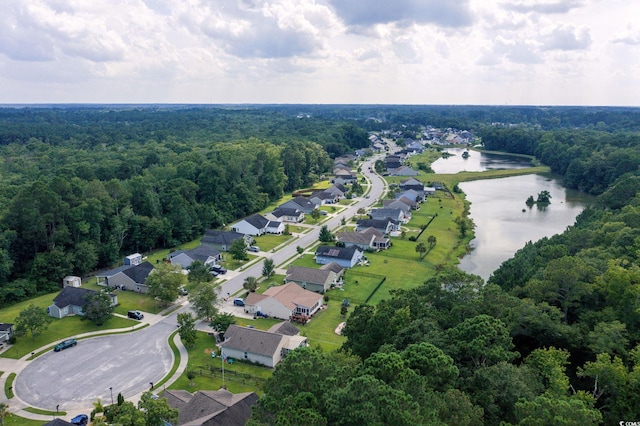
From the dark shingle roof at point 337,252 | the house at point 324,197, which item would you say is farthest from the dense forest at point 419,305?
the dark shingle roof at point 337,252

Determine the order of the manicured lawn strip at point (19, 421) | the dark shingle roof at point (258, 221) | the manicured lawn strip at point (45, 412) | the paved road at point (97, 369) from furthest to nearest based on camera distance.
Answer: the dark shingle roof at point (258, 221)
the paved road at point (97, 369)
the manicured lawn strip at point (45, 412)
the manicured lawn strip at point (19, 421)

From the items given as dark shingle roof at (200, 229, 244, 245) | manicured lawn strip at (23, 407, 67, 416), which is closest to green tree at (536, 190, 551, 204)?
dark shingle roof at (200, 229, 244, 245)

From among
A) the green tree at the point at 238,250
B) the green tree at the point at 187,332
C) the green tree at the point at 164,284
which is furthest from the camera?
the green tree at the point at 238,250

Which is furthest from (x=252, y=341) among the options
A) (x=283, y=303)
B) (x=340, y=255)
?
(x=340, y=255)

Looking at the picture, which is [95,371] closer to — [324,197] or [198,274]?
[198,274]

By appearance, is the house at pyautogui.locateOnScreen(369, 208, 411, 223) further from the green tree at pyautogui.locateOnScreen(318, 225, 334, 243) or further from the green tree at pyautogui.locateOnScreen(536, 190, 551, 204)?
the green tree at pyautogui.locateOnScreen(536, 190, 551, 204)

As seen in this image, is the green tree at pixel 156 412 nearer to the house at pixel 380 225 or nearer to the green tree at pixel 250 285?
the green tree at pixel 250 285
